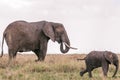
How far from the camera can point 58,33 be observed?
21.1 metres

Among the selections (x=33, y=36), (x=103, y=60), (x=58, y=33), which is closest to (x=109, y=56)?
(x=103, y=60)

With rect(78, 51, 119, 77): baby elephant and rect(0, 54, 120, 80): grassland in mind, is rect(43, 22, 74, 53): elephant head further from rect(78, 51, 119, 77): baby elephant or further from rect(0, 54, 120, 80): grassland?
rect(78, 51, 119, 77): baby elephant

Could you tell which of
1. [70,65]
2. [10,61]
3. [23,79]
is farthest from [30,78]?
[10,61]

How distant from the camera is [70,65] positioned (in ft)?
58.1

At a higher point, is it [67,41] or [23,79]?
[23,79]

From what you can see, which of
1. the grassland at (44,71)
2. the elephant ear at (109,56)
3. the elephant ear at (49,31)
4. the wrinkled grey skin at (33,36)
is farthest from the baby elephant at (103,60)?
the elephant ear at (49,31)

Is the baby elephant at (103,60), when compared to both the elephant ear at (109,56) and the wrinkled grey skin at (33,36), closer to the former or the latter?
the elephant ear at (109,56)

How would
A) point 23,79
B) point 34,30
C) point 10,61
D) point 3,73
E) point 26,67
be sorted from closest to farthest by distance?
1. point 23,79
2. point 3,73
3. point 26,67
4. point 10,61
5. point 34,30

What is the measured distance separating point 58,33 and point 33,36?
4.50 feet

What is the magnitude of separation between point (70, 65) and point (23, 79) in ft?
13.8

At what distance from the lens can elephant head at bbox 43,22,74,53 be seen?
20672 mm

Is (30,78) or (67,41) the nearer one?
(30,78)

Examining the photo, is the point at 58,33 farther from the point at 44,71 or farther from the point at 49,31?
the point at 44,71

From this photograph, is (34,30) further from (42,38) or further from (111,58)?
(111,58)
